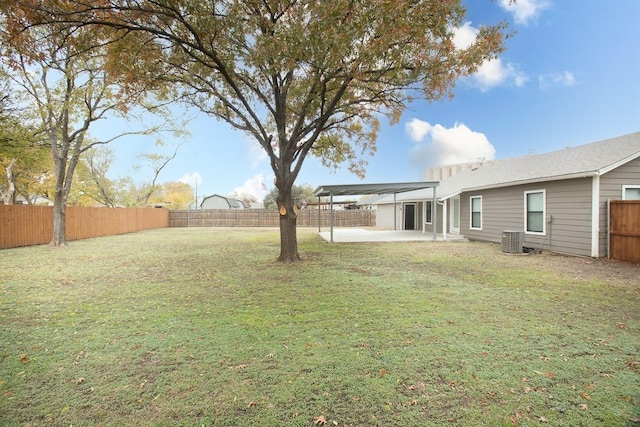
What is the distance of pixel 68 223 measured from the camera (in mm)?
14375

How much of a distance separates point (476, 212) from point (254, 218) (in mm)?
17819

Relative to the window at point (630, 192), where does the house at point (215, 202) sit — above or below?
above

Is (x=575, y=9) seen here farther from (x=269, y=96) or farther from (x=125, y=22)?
(x=125, y=22)

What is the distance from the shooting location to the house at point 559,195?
8430 mm

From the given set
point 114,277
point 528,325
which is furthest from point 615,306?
point 114,277

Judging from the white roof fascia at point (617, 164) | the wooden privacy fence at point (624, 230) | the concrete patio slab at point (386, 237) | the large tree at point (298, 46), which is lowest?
the concrete patio slab at point (386, 237)

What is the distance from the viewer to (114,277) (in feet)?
21.8

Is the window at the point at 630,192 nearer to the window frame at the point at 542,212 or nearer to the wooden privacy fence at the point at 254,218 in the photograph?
the window frame at the point at 542,212

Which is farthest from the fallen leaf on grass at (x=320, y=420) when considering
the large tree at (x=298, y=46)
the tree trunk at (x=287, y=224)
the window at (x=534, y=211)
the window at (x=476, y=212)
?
the window at (x=476, y=212)

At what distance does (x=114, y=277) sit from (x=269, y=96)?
608 cm

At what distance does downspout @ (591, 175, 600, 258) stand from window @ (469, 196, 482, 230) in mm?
4956

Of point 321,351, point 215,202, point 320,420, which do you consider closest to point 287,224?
point 321,351

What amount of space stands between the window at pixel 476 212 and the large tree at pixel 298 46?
663 cm

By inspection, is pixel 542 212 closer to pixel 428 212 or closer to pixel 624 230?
pixel 624 230
